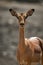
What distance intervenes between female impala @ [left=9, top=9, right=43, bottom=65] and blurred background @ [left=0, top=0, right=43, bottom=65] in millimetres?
1581

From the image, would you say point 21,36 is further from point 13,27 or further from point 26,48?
point 13,27

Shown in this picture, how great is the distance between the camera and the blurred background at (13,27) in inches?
280

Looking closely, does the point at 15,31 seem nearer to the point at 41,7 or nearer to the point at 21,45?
the point at 41,7

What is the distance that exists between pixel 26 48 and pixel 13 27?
4710 millimetres

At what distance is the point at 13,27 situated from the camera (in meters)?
9.33

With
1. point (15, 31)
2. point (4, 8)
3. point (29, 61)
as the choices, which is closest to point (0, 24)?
point (15, 31)

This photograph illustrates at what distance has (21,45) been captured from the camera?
4.56 m

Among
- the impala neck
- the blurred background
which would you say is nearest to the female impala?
the impala neck

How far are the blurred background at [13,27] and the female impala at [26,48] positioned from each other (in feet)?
5.19

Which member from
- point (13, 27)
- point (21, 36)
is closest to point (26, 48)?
point (21, 36)

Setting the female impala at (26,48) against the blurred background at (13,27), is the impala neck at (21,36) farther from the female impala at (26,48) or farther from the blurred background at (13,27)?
the blurred background at (13,27)

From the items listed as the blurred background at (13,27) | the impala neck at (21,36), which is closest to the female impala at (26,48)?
the impala neck at (21,36)

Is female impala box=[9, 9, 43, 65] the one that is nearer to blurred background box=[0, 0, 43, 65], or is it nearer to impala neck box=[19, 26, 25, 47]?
impala neck box=[19, 26, 25, 47]

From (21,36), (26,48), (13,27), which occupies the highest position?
(21,36)
